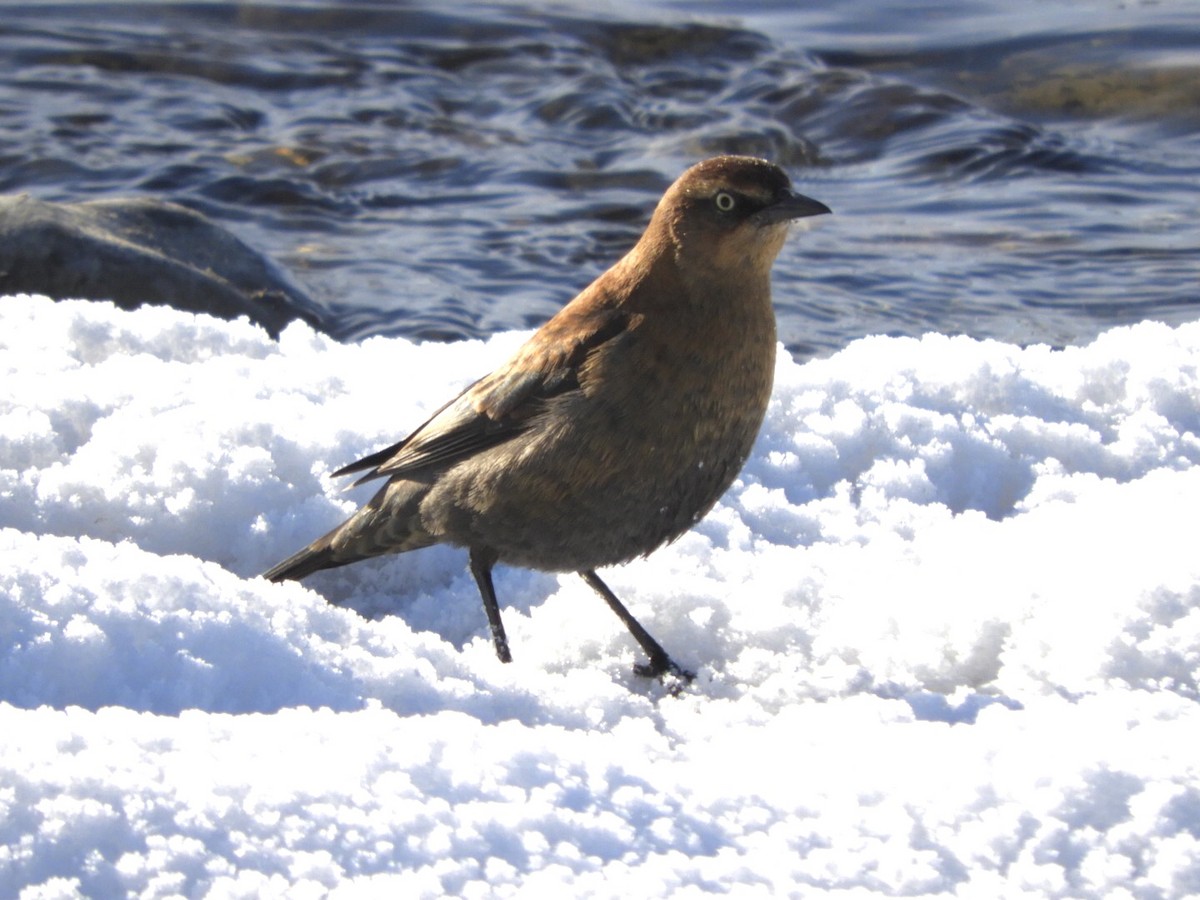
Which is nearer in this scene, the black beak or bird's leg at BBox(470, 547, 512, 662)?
bird's leg at BBox(470, 547, 512, 662)

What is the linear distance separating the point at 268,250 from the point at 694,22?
5.02 metres

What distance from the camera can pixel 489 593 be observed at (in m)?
4.19

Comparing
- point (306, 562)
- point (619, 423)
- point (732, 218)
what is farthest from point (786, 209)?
point (306, 562)

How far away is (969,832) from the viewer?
2.82 m

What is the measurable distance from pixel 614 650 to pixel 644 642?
4.9 inches

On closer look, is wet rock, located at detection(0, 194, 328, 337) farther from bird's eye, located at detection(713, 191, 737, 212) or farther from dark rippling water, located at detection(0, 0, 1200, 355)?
bird's eye, located at detection(713, 191, 737, 212)

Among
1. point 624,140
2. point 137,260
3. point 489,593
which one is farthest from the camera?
point 624,140

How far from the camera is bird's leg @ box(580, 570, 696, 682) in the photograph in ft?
12.9

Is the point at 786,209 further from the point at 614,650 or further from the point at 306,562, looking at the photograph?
the point at 306,562

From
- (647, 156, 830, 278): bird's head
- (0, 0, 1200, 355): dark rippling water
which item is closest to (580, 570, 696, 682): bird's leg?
(647, 156, 830, 278): bird's head

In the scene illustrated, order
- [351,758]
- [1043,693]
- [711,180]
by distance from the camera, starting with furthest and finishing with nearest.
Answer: [711,180], [1043,693], [351,758]

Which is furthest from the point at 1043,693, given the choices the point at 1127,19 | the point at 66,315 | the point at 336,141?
the point at 1127,19

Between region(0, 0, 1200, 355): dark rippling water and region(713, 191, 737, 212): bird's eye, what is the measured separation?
3876 mm

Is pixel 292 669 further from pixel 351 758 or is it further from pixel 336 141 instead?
Answer: pixel 336 141
